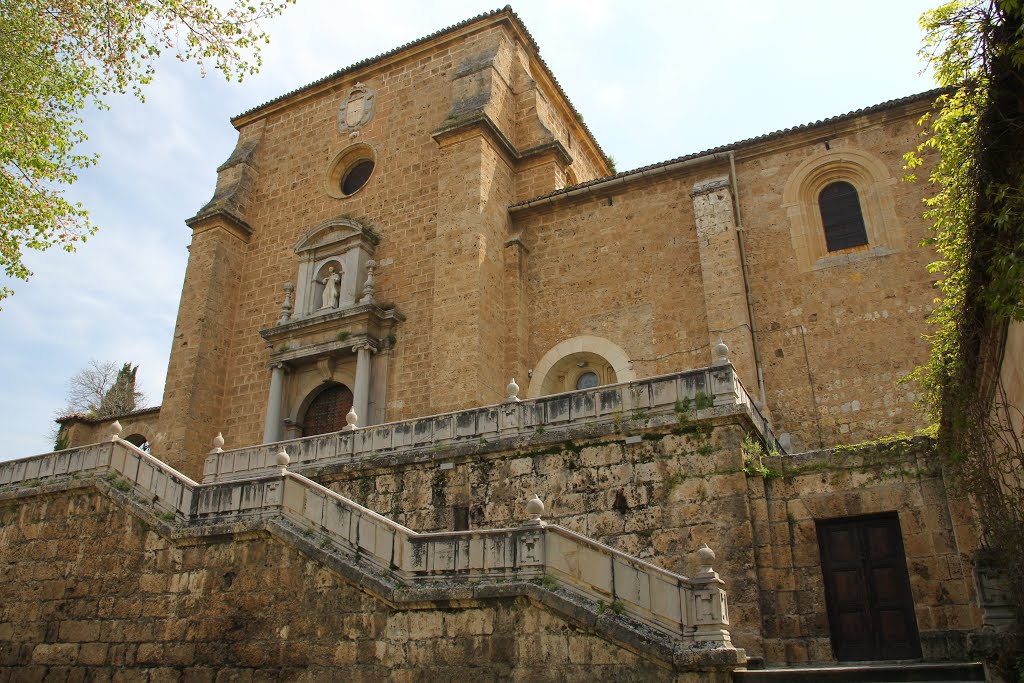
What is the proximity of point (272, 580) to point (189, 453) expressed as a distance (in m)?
10.0

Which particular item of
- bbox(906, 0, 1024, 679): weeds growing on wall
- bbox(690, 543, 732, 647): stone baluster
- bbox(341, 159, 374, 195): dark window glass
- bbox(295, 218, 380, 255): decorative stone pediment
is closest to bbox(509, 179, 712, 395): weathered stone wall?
bbox(295, 218, 380, 255): decorative stone pediment

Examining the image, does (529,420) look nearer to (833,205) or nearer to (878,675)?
(878,675)

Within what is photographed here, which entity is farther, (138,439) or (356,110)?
(138,439)

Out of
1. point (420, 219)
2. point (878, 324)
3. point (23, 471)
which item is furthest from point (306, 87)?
point (878, 324)

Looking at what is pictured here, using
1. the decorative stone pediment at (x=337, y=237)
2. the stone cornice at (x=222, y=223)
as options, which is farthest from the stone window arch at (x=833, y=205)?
the stone cornice at (x=222, y=223)

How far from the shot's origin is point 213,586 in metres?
9.41

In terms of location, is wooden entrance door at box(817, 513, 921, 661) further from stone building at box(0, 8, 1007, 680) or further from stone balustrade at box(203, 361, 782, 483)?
stone balustrade at box(203, 361, 782, 483)

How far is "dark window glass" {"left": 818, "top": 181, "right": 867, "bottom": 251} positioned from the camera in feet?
48.9

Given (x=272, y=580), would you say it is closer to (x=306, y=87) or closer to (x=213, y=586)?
(x=213, y=586)

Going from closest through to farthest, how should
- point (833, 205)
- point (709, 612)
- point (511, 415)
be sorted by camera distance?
point (709, 612), point (511, 415), point (833, 205)

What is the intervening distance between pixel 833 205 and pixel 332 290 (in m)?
10.9

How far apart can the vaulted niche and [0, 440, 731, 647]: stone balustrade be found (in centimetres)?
614

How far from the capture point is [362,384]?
16.8 metres

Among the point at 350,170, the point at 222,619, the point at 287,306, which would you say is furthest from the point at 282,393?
the point at 222,619
